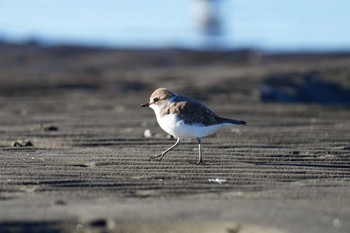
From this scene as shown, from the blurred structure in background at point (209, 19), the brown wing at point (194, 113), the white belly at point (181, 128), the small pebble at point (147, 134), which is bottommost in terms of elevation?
the small pebble at point (147, 134)

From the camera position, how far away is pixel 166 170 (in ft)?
34.5

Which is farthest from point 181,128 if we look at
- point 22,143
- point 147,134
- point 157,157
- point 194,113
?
point 147,134

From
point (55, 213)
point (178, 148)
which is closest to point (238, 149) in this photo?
point (178, 148)

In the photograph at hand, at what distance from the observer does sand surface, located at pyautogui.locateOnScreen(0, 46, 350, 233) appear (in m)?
7.93

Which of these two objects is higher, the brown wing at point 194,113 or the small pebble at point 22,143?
the brown wing at point 194,113

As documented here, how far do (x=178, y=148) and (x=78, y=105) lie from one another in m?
8.29

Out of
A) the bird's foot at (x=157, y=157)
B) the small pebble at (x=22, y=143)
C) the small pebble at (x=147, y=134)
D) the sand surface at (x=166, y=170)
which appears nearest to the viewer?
the sand surface at (x=166, y=170)

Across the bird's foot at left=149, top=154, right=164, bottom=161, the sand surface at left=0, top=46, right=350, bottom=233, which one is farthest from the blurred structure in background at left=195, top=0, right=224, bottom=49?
the bird's foot at left=149, top=154, right=164, bottom=161

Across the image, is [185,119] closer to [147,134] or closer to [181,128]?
[181,128]

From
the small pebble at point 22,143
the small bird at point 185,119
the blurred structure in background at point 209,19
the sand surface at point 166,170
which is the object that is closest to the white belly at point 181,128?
the small bird at point 185,119

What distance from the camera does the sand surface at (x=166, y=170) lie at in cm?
793

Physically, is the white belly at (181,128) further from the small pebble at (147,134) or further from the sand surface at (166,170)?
the small pebble at (147,134)

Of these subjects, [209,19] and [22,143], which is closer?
[22,143]

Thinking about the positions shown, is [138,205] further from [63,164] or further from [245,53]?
[245,53]
